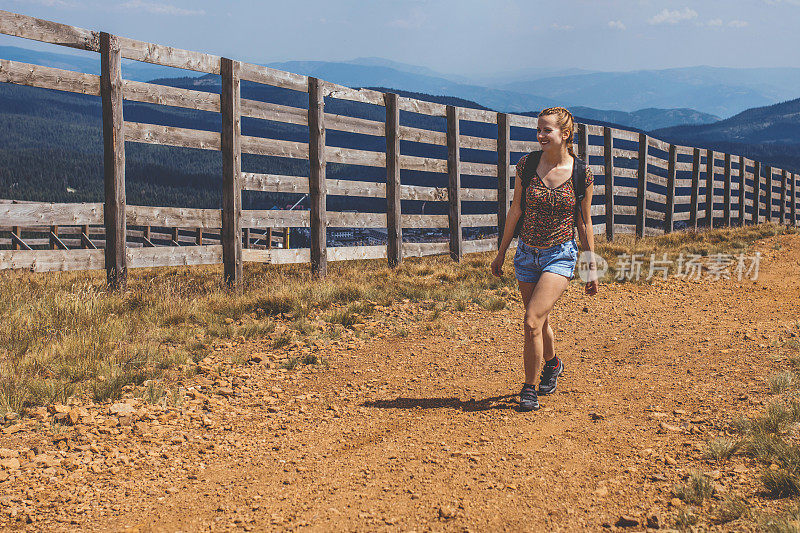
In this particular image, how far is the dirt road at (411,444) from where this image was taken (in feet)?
10.3

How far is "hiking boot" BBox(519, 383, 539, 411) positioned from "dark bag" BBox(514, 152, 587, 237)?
3.79 ft

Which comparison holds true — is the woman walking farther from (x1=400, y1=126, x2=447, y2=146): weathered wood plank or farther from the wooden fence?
(x1=400, y1=126, x2=447, y2=146): weathered wood plank

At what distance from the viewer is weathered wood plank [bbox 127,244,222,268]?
25.6 ft

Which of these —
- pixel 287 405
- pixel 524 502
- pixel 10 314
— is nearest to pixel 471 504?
pixel 524 502

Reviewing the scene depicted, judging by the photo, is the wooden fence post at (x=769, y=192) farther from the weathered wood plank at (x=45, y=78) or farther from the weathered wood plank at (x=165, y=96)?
the weathered wood plank at (x=45, y=78)

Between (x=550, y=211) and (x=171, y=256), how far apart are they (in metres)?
5.38

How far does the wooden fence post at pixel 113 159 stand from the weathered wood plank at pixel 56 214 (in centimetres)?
14

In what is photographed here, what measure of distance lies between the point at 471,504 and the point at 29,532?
213cm

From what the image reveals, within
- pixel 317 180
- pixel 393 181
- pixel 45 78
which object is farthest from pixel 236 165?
pixel 393 181

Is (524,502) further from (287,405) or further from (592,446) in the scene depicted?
(287,405)

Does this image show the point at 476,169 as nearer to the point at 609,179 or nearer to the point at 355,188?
the point at 355,188

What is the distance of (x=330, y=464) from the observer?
375 centimetres

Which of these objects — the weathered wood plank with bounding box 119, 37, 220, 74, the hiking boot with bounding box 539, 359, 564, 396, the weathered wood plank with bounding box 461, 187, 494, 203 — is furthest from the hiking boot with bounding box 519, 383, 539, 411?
the weathered wood plank with bounding box 461, 187, 494, 203

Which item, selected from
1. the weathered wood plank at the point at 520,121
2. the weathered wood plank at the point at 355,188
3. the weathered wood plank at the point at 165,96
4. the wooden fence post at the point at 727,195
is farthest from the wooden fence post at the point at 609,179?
the weathered wood plank at the point at 165,96
